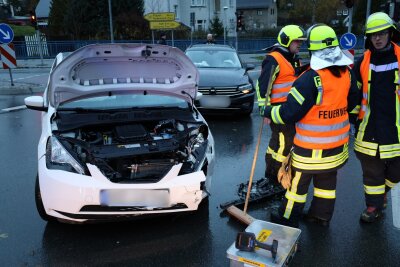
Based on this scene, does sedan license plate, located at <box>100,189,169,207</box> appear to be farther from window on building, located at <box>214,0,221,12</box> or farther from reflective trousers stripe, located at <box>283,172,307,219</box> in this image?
window on building, located at <box>214,0,221,12</box>

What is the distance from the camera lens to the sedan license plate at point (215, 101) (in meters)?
8.30

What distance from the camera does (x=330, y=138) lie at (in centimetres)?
343

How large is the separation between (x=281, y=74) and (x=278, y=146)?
0.86 metres

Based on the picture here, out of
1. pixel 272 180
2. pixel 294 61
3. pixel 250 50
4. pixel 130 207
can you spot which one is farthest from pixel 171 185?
pixel 250 50

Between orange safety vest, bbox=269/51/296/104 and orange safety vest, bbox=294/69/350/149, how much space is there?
0.96m

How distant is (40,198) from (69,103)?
1.10 m

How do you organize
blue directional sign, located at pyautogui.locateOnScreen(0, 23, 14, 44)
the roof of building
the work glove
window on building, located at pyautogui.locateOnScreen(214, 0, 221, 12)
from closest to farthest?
the work glove, blue directional sign, located at pyautogui.locateOnScreen(0, 23, 14, 44), window on building, located at pyautogui.locateOnScreen(214, 0, 221, 12), the roof of building

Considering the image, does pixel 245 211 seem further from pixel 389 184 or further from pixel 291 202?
pixel 389 184

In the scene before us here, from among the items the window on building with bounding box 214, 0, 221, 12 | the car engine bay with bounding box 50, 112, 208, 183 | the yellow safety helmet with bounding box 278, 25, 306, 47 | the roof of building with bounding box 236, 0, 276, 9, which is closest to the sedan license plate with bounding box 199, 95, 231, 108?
the yellow safety helmet with bounding box 278, 25, 306, 47

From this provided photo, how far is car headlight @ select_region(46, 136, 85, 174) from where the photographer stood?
10.9 feet

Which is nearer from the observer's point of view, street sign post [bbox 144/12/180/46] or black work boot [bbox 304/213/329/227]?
black work boot [bbox 304/213/329/227]

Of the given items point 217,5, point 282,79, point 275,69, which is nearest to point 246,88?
point 282,79

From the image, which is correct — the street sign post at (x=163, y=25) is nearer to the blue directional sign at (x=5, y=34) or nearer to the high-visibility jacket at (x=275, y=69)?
the blue directional sign at (x=5, y=34)

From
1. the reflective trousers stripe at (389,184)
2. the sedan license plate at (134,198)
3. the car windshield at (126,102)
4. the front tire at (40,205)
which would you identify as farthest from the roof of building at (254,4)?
the sedan license plate at (134,198)
